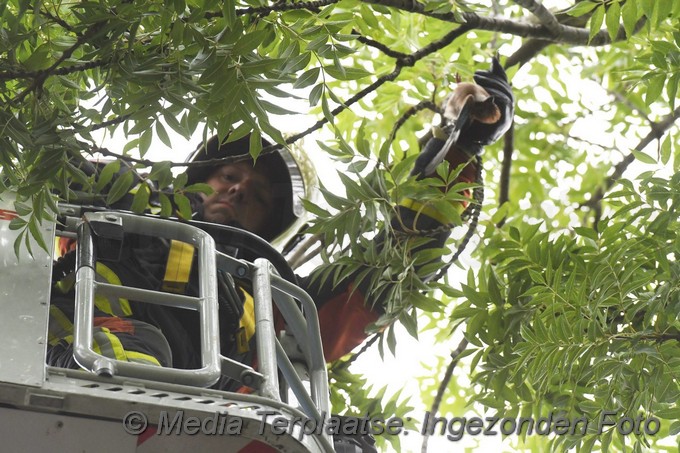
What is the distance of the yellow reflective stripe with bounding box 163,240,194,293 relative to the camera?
382 cm

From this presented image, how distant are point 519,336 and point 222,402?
1.71 meters

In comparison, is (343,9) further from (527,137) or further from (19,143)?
(527,137)

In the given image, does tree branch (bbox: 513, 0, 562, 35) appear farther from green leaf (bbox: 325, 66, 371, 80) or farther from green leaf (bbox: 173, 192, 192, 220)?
green leaf (bbox: 173, 192, 192, 220)

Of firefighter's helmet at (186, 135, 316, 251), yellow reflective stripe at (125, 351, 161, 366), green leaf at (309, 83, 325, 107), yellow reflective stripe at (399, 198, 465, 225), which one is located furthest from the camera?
firefighter's helmet at (186, 135, 316, 251)

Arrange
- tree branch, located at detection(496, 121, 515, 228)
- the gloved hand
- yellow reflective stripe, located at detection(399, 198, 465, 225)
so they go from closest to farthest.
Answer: yellow reflective stripe, located at detection(399, 198, 465, 225), the gloved hand, tree branch, located at detection(496, 121, 515, 228)

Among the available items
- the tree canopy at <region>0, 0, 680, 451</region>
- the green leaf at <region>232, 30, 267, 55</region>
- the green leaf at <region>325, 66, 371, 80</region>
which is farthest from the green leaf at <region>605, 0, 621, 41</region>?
the green leaf at <region>232, 30, 267, 55</region>

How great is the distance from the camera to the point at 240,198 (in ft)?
16.6

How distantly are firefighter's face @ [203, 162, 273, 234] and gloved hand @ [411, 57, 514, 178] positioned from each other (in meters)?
0.73

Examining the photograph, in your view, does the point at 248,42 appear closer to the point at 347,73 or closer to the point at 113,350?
the point at 347,73

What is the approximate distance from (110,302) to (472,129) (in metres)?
1.73

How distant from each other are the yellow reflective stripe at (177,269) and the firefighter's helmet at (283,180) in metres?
1.28

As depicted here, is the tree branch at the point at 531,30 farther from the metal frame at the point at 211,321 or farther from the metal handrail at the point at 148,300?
the metal handrail at the point at 148,300

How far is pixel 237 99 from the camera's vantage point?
3.24m

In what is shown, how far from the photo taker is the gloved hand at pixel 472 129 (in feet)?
15.4
